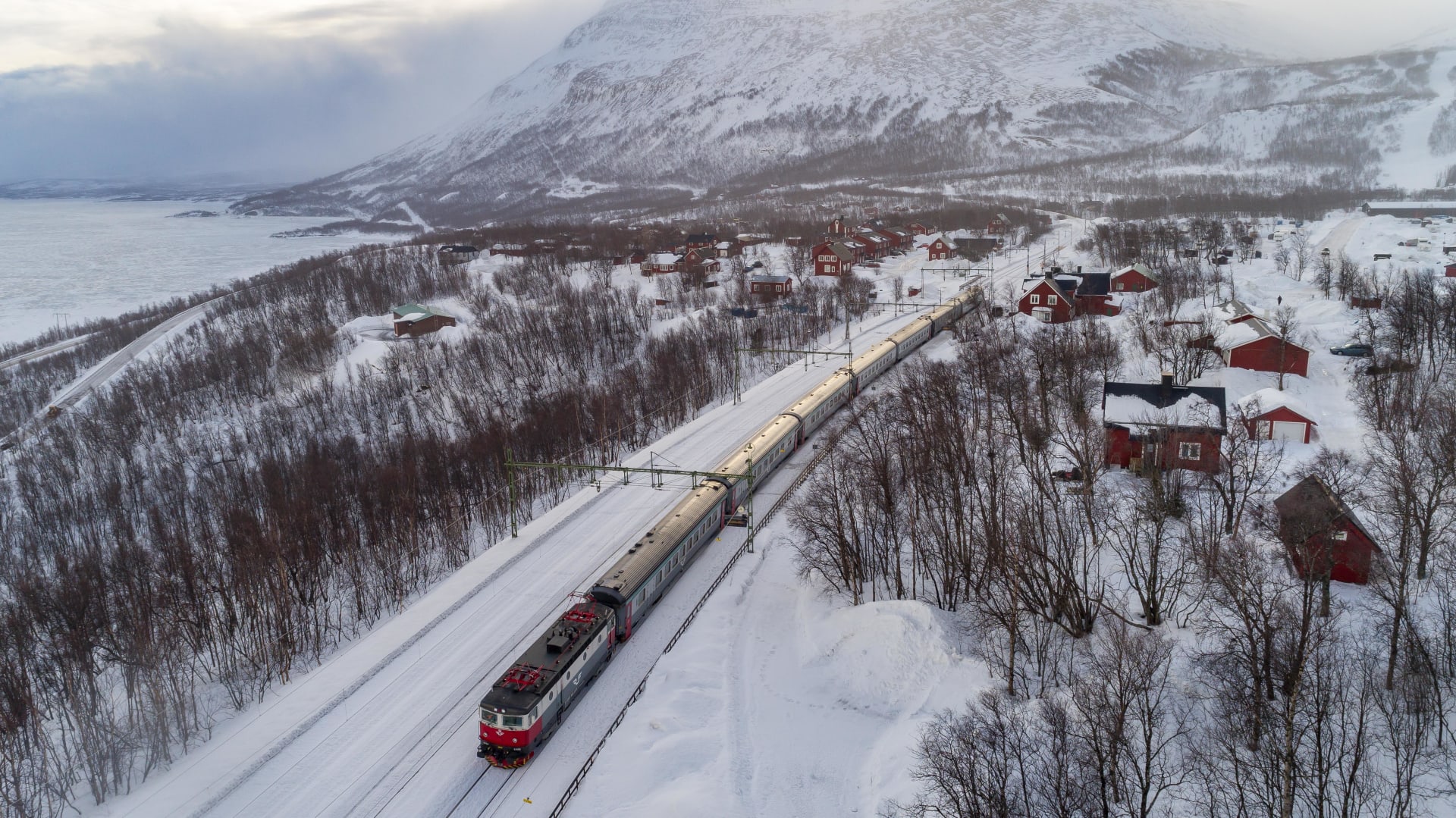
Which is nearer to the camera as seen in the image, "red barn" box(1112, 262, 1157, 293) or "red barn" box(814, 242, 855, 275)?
"red barn" box(1112, 262, 1157, 293)

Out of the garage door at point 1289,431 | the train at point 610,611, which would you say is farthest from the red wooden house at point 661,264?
the garage door at point 1289,431

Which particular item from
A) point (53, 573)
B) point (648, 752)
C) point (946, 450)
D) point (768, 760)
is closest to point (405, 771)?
point (648, 752)

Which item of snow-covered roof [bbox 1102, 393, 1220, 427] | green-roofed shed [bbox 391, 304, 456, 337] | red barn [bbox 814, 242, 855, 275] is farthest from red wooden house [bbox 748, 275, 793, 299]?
snow-covered roof [bbox 1102, 393, 1220, 427]

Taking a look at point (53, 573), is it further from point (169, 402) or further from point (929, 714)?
point (929, 714)

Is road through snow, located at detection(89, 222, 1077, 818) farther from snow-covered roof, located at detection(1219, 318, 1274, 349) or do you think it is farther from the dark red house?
snow-covered roof, located at detection(1219, 318, 1274, 349)

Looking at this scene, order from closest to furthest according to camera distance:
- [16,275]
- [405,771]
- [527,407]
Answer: [405,771] < [527,407] < [16,275]

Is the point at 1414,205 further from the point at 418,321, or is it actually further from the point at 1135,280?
the point at 418,321
